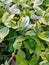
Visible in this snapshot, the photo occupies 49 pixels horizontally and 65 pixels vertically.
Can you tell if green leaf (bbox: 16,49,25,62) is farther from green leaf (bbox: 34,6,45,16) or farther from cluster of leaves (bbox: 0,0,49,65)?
green leaf (bbox: 34,6,45,16)

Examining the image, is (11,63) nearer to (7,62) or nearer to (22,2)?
(7,62)

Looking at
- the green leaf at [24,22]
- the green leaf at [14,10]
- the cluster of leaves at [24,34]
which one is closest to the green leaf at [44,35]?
the cluster of leaves at [24,34]

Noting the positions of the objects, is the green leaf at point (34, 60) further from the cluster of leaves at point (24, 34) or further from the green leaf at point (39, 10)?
the green leaf at point (39, 10)

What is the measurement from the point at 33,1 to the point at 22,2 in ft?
0.29

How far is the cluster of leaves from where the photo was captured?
1311 millimetres

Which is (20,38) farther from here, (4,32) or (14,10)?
(14,10)

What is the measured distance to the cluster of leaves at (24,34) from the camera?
1311 millimetres

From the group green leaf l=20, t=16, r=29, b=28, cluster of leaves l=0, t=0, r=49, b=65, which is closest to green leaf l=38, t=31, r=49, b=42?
cluster of leaves l=0, t=0, r=49, b=65

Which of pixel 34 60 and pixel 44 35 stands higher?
pixel 44 35

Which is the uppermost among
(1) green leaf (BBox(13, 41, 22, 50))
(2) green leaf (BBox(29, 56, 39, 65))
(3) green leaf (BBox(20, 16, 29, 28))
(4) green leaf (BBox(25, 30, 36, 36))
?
(3) green leaf (BBox(20, 16, 29, 28))

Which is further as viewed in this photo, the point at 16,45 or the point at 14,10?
the point at 14,10

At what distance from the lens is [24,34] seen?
1349 millimetres

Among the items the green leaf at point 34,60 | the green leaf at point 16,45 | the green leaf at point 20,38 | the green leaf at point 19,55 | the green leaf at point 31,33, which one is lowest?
the green leaf at point 34,60

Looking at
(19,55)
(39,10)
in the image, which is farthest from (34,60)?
(39,10)
